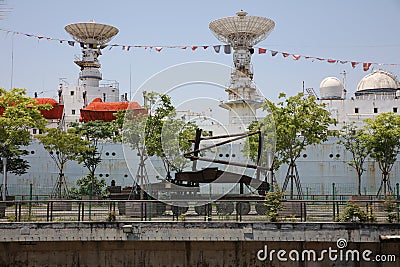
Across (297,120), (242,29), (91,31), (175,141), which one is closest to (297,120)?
(297,120)

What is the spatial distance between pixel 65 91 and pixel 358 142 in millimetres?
36011

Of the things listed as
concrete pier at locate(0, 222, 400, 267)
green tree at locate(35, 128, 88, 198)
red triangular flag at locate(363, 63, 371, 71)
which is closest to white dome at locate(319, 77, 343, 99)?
red triangular flag at locate(363, 63, 371, 71)

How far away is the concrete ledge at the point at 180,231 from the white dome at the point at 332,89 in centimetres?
4395

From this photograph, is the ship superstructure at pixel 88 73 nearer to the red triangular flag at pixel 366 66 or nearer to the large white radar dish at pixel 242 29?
the large white radar dish at pixel 242 29

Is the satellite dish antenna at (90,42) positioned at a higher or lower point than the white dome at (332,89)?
higher

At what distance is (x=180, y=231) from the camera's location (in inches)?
706

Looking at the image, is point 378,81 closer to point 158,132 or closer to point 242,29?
point 242,29

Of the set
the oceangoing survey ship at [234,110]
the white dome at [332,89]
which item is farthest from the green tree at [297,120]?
the white dome at [332,89]

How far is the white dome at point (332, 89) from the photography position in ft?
195

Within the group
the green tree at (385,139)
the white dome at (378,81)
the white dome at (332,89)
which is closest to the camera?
the green tree at (385,139)

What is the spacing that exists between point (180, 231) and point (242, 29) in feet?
132

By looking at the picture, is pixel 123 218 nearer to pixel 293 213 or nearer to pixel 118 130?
pixel 293 213

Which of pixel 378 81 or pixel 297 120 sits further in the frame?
pixel 378 81

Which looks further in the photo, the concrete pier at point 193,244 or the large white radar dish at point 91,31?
the large white radar dish at point 91,31
